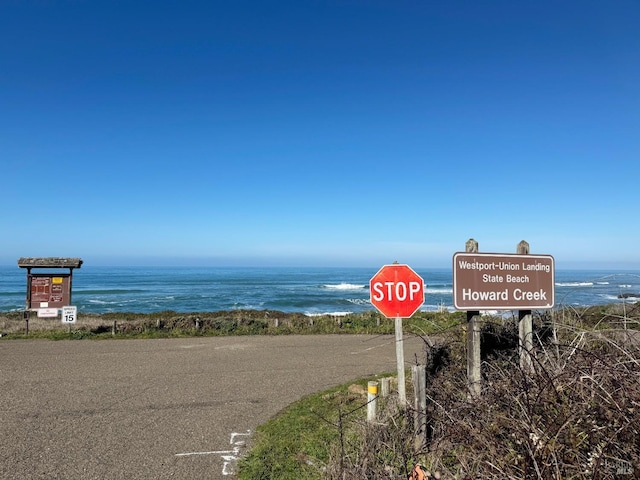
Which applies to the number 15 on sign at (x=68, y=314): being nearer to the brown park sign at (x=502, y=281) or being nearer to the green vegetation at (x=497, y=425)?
the green vegetation at (x=497, y=425)

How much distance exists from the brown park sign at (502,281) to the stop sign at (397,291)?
74 cm

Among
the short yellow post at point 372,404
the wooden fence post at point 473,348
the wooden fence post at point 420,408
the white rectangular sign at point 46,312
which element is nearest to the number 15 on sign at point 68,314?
the white rectangular sign at point 46,312

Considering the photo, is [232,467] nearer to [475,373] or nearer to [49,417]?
[475,373]

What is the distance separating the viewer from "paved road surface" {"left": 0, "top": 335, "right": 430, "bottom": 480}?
15.4 ft

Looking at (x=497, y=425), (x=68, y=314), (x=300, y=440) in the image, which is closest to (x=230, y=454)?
(x=300, y=440)

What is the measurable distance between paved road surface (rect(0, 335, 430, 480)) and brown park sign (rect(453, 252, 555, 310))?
286 cm

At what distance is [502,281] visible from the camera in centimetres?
427

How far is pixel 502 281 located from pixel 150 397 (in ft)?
18.2

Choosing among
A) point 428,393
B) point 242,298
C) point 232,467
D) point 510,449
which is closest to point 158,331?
point 232,467

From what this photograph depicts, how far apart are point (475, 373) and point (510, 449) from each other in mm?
1828

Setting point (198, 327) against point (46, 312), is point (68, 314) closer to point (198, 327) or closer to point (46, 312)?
point (46, 312)

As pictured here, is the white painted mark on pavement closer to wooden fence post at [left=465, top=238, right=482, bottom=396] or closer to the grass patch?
the grass patch

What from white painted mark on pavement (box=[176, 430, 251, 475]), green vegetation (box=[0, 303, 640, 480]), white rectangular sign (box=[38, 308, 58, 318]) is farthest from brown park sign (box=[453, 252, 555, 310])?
white rectangular sign (box=[38, 308, 58, 318])

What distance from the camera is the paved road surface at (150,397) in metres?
4.70
